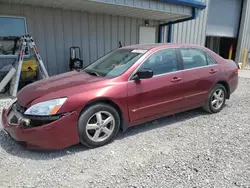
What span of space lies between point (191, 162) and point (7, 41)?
6187 millimetres

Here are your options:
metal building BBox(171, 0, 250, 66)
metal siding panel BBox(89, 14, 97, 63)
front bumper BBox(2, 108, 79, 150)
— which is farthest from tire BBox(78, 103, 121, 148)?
metal building BBox(171, 0, 250, 66)

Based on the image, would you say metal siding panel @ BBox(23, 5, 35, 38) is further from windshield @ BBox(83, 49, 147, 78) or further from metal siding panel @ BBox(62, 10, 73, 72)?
windshield @ BBox(83, 49, 147, 78)

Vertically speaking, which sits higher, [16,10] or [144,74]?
[16,10]

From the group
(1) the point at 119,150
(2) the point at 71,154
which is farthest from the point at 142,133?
(2) the point at 71,154

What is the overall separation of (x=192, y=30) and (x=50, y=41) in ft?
23.4

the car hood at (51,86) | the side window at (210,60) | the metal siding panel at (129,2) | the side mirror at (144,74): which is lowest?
the car hood at (51,86)

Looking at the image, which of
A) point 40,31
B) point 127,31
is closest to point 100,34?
point 127,31

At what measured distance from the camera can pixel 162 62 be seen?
3.45 m

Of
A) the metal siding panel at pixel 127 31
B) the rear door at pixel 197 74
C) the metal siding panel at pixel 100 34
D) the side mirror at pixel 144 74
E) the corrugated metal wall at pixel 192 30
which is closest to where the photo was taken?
the side mirror at pixel 144 74

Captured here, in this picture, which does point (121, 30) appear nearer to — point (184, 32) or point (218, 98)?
point (184, 32)

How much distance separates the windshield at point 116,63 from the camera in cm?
317

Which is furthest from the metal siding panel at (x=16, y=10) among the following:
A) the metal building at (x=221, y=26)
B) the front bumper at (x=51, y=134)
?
the metal building at (x=221, y=26)

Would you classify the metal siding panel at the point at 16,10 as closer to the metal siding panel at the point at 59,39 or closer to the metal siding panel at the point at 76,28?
the metal siding panel at the point at 59,39

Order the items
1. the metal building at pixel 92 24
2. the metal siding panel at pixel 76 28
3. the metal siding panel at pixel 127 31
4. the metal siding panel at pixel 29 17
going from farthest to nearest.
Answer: the metal siding panel at pixel 127 31
the metal siding panel at pixel 76 28
the metal siding panel at pixel 29 17
the metal building at pixel 92 24
